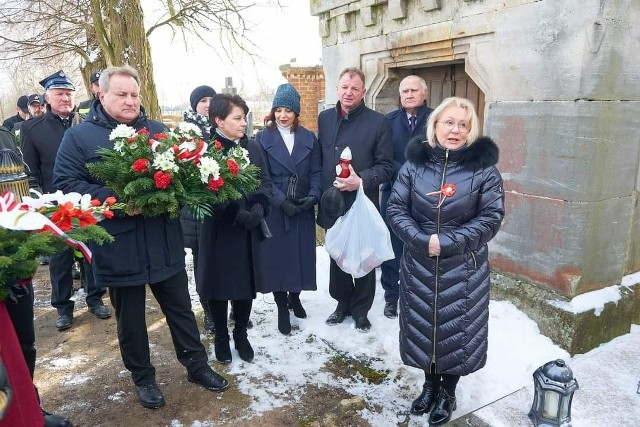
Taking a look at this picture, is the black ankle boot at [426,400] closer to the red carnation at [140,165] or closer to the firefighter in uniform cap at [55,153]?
the red carnation at [140,165]

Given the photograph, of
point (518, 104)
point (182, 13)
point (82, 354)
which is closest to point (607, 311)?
point (518, 104)

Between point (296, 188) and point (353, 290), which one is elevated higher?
point (296, 188)

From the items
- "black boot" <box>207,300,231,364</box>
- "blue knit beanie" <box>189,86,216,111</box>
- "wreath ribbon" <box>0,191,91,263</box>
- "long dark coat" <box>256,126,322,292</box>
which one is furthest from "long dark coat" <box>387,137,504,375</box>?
"blue knit beanie" <box>189,86,216,111</box>

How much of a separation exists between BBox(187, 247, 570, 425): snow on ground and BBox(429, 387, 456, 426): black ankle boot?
0.39 feet

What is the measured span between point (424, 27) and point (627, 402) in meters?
3.44

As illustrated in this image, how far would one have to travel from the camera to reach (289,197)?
3.98 m

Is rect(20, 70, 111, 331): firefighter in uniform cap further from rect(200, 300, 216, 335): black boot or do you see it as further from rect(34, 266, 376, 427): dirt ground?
rect(200, 300, 216, 335): black boot

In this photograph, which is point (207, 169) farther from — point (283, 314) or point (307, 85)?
point (307, 85)

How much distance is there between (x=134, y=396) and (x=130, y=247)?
44.8 inches

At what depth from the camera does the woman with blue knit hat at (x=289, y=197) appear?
3.97 meters

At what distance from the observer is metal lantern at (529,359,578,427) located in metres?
2.09

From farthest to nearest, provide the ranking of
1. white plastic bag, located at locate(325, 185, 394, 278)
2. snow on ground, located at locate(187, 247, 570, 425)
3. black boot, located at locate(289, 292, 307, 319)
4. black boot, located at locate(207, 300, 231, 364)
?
black boot, located at locate(289, 292, 307, 319) → white plastic bag, located at locate(325, 185, 394, 278) → black boot, located at locate(207, 300, 231, 364) → snow on ground, located at locate(187, 247, 570, 425)

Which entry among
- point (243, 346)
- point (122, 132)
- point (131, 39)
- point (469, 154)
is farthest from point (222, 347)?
point (131, 39)

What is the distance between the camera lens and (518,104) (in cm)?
377
